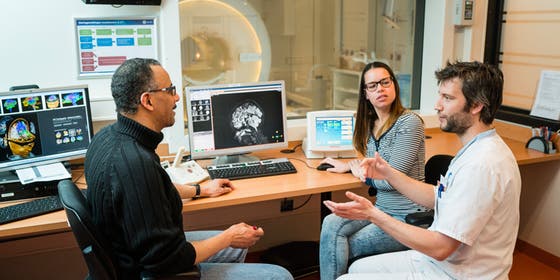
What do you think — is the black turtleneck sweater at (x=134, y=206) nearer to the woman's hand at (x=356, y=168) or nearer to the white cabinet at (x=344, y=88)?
the woman's hand at (x=356, y=168)

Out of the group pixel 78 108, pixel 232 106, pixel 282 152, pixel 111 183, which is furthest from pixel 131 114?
pixel 282 152

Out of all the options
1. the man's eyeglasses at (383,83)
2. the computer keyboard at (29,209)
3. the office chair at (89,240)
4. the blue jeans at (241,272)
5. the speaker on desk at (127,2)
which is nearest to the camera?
the office chair at (89,240)

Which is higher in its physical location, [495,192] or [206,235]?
[495,192]

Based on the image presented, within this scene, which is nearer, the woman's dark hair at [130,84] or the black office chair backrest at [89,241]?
the black office chair backrest at [89,241]

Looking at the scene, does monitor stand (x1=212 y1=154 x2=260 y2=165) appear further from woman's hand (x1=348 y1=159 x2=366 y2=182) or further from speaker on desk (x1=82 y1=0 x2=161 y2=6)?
speaker on desk (x1=82 y1=0 x2=161 y2=6)

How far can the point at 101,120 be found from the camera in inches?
101

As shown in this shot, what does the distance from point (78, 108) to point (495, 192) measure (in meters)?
1.80

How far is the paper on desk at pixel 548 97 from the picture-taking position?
3.01 m

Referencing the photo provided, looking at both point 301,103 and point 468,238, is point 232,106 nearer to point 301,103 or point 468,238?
point 301,103

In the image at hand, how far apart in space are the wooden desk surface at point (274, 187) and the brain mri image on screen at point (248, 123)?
0.16 metres

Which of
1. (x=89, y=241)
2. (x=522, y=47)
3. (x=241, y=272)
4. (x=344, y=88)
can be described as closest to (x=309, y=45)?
(x=344, y=88)

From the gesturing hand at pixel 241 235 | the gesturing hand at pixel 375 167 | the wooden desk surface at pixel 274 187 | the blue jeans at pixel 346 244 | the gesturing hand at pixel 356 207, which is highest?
the gesturing hand at pixel 375 167

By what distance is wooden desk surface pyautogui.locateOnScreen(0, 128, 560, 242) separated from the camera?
6.20 feet

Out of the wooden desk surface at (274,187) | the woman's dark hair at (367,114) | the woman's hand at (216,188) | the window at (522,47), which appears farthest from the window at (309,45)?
the woman's hand at (216,188)
